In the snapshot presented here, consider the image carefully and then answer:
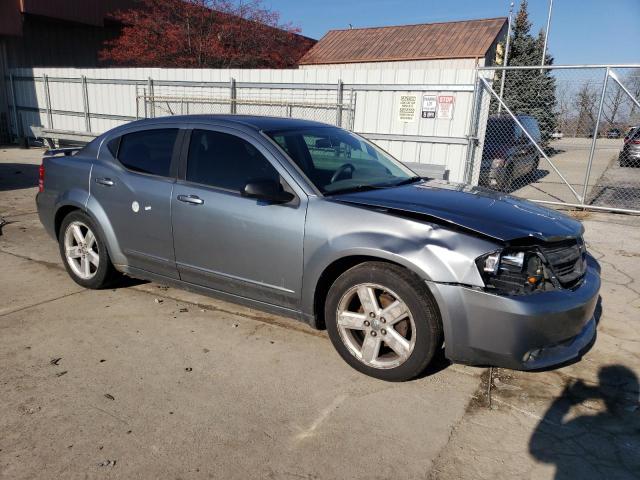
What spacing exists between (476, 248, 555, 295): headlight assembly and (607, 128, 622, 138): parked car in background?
9443 mm

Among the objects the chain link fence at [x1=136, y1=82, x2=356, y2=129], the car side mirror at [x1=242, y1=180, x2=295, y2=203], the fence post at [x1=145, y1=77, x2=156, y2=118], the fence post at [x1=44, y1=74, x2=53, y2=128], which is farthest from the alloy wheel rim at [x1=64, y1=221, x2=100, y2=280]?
the fence post at [x1=44, y1=74, x2=53, y2=128]

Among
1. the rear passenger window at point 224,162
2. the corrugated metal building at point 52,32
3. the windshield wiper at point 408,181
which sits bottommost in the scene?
the windshield wiper at point 408,181

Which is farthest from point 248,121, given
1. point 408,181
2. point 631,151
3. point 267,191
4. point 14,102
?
point 14,102

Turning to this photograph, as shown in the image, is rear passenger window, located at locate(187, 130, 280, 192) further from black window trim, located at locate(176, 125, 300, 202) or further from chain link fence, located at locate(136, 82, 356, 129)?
chain link fence, located at locate(136, 82, 356, 129)

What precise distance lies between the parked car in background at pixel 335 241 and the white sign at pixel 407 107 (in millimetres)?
5704

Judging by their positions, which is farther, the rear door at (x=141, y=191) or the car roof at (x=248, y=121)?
the rear door at (x=141, y=191)

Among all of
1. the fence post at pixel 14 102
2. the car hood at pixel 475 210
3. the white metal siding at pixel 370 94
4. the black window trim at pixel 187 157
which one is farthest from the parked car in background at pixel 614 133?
the fence post at pixel 14 102

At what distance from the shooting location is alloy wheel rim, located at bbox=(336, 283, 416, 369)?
311cm

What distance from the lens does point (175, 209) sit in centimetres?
398

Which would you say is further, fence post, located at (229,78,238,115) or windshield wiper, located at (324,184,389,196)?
fence post, located at (229,78,238,115)

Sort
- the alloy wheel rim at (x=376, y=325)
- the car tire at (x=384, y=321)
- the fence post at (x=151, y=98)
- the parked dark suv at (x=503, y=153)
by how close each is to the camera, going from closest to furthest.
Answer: the car tire at (x=384, y=321) < the alloy wheel rim at (x=376, y=325) < the parked dark suv at (x=503, y=153) < the fence post at (x=151, y=98)

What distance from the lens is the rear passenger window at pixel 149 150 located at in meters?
4.19

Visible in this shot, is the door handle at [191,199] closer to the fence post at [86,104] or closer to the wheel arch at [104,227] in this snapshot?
the wheel arch at [104,227]

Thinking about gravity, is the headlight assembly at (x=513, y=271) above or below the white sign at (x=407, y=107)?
below
